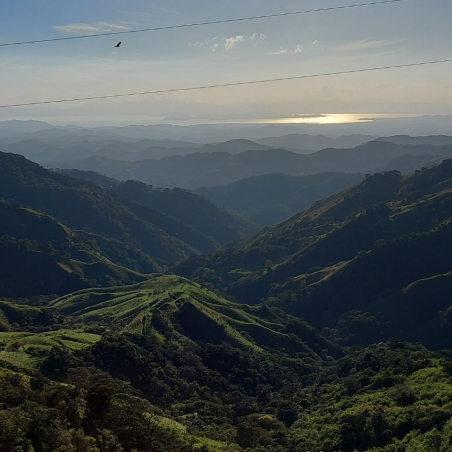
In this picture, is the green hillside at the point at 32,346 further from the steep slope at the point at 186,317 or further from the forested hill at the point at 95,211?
the forested hill at the point at 95,211

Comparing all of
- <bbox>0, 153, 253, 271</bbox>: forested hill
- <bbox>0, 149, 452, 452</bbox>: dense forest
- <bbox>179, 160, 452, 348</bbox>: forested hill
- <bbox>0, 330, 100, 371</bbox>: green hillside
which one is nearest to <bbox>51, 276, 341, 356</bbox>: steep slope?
<bbox>0, 149, 452, 452</bbox>: dense forest

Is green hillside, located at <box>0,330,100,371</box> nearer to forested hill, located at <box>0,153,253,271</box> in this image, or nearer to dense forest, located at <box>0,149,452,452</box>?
dense forest, located at <box>0,149,452,452</box>

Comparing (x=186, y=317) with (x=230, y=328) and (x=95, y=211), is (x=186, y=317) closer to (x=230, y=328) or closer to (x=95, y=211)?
(x=230, y=328)

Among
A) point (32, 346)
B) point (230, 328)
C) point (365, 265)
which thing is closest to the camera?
point (32, 346)

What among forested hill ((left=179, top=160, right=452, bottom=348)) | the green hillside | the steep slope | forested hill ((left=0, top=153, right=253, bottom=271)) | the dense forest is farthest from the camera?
forested hill ((left=0, top=153, right=253, bottom=271))

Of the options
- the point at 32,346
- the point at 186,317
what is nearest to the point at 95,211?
the point at 186,317

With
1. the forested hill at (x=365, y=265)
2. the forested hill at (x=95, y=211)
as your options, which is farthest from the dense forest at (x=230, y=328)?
the forested hill at (x=95, y=211)
